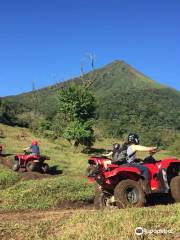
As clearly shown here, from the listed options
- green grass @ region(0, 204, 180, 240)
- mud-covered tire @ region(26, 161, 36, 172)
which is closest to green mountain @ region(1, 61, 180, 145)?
mud-covered tire @ region(26, 161, 36, 172)

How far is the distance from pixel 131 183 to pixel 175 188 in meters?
1.11

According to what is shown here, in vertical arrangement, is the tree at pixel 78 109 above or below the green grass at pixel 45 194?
above

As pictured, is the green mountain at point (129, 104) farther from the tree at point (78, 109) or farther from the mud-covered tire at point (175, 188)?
the mud-covered tire at point (175, 188)

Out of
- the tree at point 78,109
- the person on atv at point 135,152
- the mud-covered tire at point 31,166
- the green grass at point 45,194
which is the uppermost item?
the tree at point 78,109

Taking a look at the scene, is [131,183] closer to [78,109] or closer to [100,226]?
[100,226]

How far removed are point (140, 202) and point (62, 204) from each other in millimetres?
2957

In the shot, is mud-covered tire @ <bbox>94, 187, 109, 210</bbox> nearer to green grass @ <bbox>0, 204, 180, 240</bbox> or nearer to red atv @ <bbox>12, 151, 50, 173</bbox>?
green grass @ <bbox>0, 204, 180, 240</bbox>

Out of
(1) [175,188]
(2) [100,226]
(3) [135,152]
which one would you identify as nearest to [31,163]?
(3) [135,152]

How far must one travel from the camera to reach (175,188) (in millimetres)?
11188

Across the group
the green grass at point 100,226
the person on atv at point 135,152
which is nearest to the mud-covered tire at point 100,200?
the person on atv at point 135,152

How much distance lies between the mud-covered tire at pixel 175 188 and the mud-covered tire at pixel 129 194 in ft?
2.55

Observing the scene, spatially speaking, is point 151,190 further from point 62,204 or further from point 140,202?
point 62,204

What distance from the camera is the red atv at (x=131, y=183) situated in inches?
434

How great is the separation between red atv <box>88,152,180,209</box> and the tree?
29.6 meters
